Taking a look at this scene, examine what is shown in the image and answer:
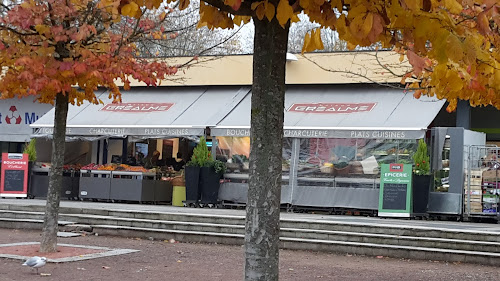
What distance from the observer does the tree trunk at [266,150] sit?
4203 mm

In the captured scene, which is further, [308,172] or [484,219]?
[308,172]

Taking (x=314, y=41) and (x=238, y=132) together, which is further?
(x=238, y=132)

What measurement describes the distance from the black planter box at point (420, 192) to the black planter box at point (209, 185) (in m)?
5.08

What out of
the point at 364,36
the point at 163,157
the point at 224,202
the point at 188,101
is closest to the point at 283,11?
the point at 364,36

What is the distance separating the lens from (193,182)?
18.8 m

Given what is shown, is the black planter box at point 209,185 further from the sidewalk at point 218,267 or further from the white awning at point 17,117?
the white awning at point 17,117

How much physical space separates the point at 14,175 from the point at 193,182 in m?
5.37

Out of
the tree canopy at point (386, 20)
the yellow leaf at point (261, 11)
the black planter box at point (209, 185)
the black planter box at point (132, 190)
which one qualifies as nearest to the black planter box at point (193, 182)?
the black planter box at point (209, 185)

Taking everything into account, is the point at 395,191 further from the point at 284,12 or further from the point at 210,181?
the point at 284,12

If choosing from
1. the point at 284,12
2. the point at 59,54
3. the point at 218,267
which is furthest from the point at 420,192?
the point at 284,12

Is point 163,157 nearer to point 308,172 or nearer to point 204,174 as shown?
point 204,174

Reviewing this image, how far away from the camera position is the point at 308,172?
1872 cm

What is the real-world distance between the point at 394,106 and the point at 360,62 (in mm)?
1622

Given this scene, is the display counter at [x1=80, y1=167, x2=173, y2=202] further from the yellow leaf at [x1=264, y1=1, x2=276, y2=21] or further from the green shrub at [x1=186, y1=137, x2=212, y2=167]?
the yellow leaf at [x1=264, y1=1, x2=276, y2=21]
